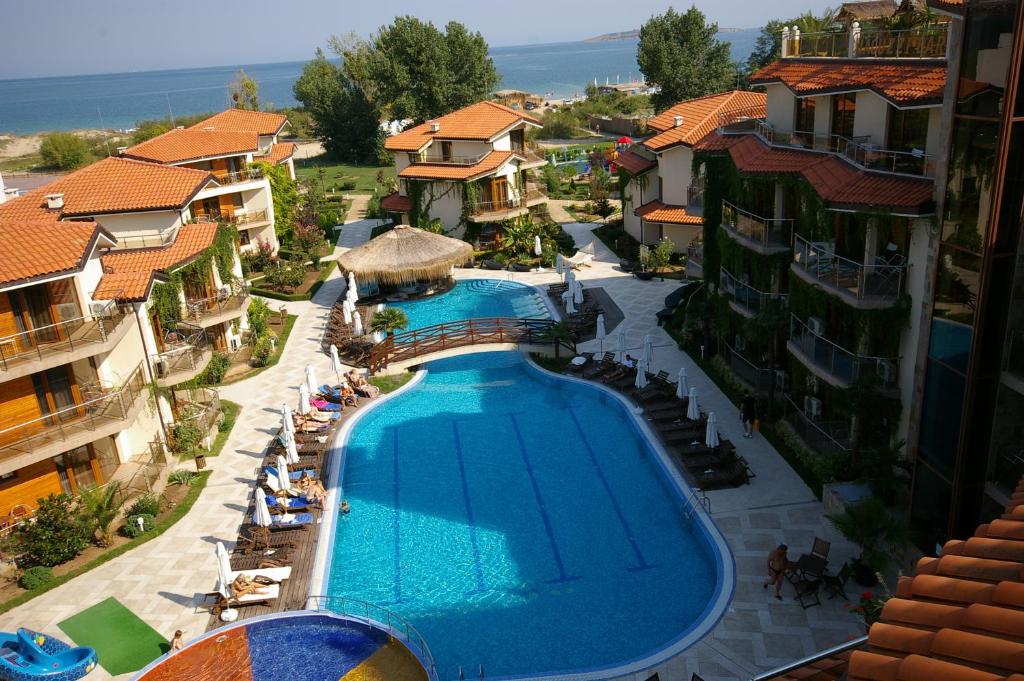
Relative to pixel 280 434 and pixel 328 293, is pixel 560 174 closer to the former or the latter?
pixel 328 293

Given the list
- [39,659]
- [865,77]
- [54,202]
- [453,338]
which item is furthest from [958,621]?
[54,202]

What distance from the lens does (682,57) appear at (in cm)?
7594

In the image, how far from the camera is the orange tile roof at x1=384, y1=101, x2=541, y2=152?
1703 inches

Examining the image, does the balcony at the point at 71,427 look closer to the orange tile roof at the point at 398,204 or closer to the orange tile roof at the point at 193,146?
the orange tile roof at the point at 193,146

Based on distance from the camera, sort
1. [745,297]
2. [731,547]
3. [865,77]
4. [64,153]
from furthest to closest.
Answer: [64,153] < [745,297] < [865,77] < [731,547]

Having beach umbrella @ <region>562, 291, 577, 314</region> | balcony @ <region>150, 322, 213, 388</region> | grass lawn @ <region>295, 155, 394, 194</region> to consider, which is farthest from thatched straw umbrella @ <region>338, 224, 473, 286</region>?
grass lawn @ <region>295, 155, 394, 194</region>

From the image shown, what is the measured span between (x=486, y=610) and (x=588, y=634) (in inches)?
91.4

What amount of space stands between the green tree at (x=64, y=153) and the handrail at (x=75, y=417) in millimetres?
68681

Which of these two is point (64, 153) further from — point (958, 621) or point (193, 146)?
point (958, 621)

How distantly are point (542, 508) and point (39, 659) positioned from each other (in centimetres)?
1140

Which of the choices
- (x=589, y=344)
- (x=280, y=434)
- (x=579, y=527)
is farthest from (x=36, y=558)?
(x=589, y=344)

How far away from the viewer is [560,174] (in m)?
62.4

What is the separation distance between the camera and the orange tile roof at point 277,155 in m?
44.1

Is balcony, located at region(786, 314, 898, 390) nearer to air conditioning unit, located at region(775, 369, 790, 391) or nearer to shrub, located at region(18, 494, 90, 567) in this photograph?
air conditioning unit, located at region(775, 369, 790, 391)
